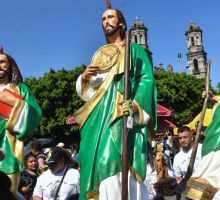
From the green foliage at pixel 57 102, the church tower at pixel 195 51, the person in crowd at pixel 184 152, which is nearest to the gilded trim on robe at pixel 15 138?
the person in crowd at pixel 184 152

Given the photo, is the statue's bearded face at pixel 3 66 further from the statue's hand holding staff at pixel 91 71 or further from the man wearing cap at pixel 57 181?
the man wearing cap at pixel 57 181

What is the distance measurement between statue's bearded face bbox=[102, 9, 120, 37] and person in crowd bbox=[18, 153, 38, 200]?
2.49 metres

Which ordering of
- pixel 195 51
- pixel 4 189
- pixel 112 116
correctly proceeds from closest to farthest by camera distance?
pixel 4 189, pixel 112 116, pixel 195 51

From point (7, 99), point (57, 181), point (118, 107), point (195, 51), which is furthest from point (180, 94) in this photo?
point (195, 51)

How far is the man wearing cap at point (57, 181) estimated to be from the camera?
562 cm

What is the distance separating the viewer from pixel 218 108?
4879mm

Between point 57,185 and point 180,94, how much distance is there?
41.0 m

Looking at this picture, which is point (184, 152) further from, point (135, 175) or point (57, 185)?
point (135, 175)

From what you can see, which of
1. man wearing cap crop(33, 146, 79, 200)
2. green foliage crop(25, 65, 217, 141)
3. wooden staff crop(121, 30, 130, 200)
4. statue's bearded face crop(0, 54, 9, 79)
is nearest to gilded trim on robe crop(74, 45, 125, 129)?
wooden staff crop(121, 30, 130, 200)

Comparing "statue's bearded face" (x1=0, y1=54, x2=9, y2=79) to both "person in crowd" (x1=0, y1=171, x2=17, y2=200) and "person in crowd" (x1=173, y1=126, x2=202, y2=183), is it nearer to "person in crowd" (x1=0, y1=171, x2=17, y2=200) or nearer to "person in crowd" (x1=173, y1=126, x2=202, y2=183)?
"person in crowd" (x1=0, y1=171, x2=17, y2=200)

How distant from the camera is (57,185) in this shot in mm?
5668

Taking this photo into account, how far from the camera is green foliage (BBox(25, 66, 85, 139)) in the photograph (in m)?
36.9

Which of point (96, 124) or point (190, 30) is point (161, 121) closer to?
point (96, 124)

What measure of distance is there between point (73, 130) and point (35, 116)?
32.0 metres
